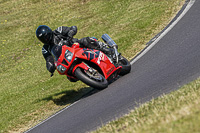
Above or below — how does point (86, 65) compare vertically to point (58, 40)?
below

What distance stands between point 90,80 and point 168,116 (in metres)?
3.71

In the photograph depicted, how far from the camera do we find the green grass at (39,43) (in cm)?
964

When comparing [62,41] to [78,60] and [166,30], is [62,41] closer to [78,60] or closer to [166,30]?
[78,60]

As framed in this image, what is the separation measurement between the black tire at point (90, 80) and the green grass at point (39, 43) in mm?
1255

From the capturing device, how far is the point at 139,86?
24.7 feet

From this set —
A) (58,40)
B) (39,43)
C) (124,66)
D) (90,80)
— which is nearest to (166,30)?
(124,66)

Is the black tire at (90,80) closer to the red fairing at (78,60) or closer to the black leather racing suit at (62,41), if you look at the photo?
the red fairing at (78,60)

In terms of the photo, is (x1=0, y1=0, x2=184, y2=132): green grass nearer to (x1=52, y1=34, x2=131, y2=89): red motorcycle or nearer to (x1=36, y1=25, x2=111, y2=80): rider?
(x1=52, y1=34, x2=131, y2=89): red motorcycle

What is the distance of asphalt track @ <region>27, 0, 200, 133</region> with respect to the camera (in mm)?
6548

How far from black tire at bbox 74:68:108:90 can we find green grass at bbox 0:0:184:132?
49.4 inches

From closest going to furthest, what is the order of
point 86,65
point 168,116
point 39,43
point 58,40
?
point 168,116 < point 86,65 < point 58,40 < point 39,43

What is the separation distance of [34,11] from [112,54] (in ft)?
51.2

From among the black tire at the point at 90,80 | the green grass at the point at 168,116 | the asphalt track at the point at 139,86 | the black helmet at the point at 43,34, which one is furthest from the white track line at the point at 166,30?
the green grass at the point at 168,116

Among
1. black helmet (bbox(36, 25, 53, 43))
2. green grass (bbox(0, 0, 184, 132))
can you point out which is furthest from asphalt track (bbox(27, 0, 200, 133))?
black helmet (bbox(36, 25, 53, 43))
